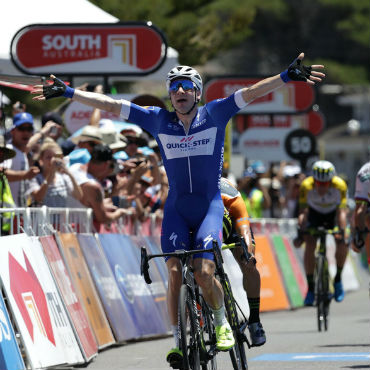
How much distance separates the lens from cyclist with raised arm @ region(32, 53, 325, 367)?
9.82 meters

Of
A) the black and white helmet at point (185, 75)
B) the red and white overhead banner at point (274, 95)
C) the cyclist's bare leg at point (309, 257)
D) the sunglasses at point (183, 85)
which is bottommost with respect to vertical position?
the cyclist's bare leg at point (309, 257)

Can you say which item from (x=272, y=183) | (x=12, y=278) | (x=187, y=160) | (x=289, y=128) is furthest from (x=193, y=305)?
(x=289, y=128)

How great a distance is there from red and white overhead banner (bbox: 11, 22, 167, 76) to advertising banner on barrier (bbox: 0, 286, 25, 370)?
801cm

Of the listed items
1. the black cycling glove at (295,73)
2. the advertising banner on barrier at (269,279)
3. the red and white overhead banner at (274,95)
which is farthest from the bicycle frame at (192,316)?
the red and white overhead banner at (274,95)

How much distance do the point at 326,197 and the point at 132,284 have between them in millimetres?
3691

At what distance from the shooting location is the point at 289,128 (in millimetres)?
32812

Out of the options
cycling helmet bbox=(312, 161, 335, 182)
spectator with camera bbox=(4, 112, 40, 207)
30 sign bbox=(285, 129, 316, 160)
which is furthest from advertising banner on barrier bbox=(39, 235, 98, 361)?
30 sign bbox=(285, 129, 316, 160)

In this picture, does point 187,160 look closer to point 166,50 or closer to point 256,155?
point 166,50

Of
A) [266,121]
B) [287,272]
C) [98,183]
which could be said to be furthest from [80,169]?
[266,121]

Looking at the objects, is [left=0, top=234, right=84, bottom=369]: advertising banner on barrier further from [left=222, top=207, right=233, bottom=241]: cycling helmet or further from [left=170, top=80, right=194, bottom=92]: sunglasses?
[left=170, top=80, right=194, bottom=92]: sunglasses

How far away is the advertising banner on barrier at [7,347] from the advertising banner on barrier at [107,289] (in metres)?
3.35

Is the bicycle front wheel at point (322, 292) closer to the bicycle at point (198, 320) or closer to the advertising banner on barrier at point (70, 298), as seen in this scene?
the advertising banner on barrier at point (70, 298)

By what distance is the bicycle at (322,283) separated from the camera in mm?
16719

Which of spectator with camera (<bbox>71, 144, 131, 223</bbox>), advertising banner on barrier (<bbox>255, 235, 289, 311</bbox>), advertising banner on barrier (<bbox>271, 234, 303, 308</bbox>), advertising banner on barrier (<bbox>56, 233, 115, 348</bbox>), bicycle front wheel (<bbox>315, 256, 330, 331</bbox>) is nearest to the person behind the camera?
advertising banner on barrier (<bbox>56, 233, 115, 348</bbox>)
